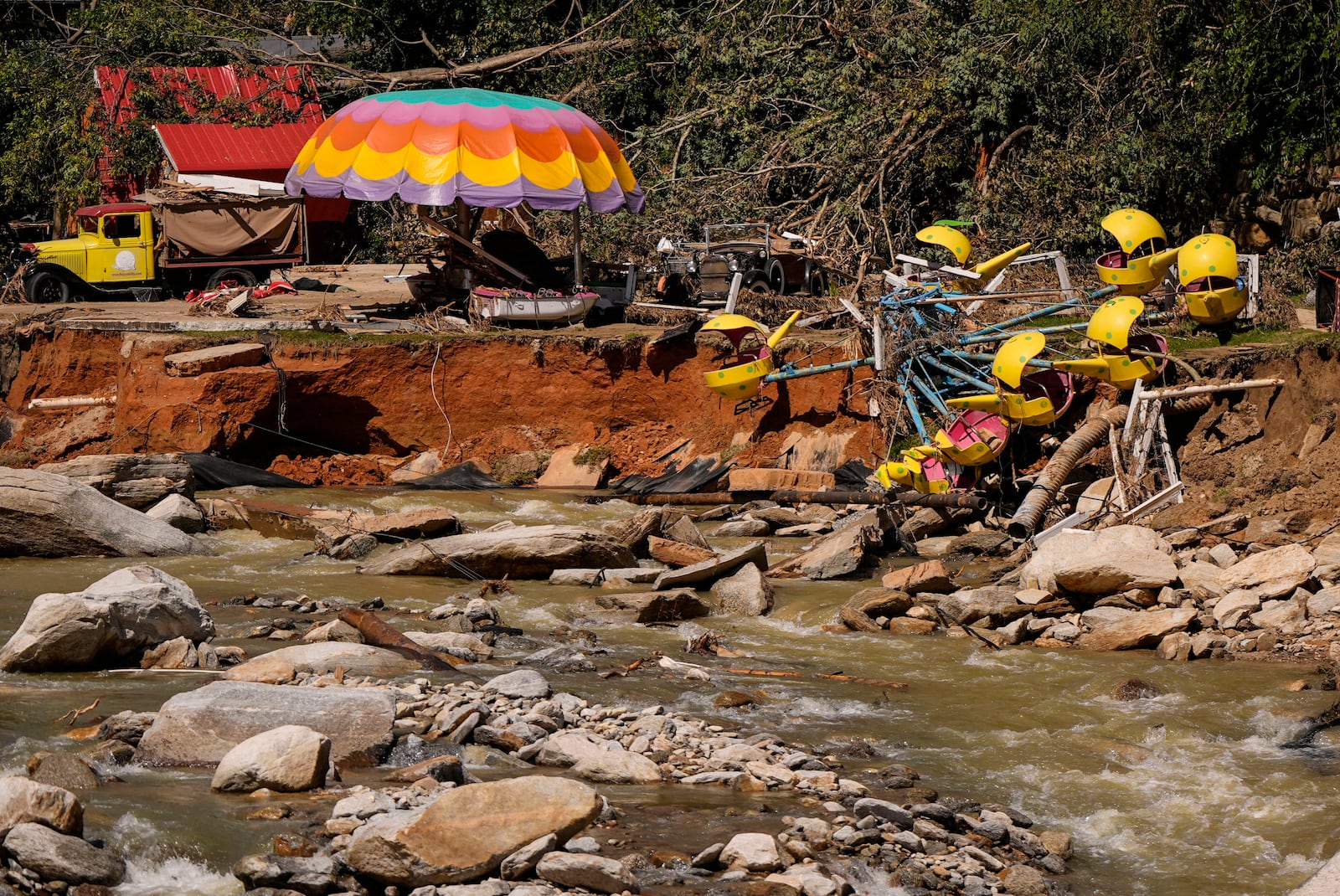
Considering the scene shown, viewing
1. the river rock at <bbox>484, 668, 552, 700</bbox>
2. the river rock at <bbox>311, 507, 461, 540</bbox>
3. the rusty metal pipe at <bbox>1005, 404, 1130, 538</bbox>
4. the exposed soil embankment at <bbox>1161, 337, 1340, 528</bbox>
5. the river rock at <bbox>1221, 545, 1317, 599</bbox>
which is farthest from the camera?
the river rock at <bbox>311, 507, 461, 540</bbox>

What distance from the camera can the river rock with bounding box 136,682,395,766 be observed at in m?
7.77

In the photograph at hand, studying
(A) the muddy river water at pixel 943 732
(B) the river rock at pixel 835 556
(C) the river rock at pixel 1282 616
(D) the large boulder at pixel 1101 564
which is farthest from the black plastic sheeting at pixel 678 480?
(C) the river rock at pixel 1282 616

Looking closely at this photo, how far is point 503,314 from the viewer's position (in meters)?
19.6

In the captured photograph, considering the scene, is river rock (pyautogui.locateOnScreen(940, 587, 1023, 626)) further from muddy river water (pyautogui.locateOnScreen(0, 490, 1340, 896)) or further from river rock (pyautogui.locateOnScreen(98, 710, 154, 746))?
river rock (pyautogui.locateOnScreen(98, 710, 154, 746))

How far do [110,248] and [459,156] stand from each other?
7236 millimetres

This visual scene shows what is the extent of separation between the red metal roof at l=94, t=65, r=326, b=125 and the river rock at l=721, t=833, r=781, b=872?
23.7 metres

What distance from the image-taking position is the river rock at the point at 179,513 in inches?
578

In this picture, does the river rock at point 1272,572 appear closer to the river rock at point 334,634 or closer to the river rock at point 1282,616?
the river rock at point 1282,616

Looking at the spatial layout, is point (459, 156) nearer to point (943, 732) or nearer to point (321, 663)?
point (321, 663)

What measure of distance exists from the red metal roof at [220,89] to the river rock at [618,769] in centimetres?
2237

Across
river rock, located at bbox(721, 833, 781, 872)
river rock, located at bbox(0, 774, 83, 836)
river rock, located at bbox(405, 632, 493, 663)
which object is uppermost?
river rock, located at bbox(0, 774, 83, 836)

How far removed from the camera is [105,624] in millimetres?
9391

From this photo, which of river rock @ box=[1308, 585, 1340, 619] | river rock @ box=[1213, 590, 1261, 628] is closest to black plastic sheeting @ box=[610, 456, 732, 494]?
river rock @ box=[1213, 590, 1261, 628]

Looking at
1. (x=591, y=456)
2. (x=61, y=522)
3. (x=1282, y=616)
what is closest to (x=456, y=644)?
(x=61, y=522)
